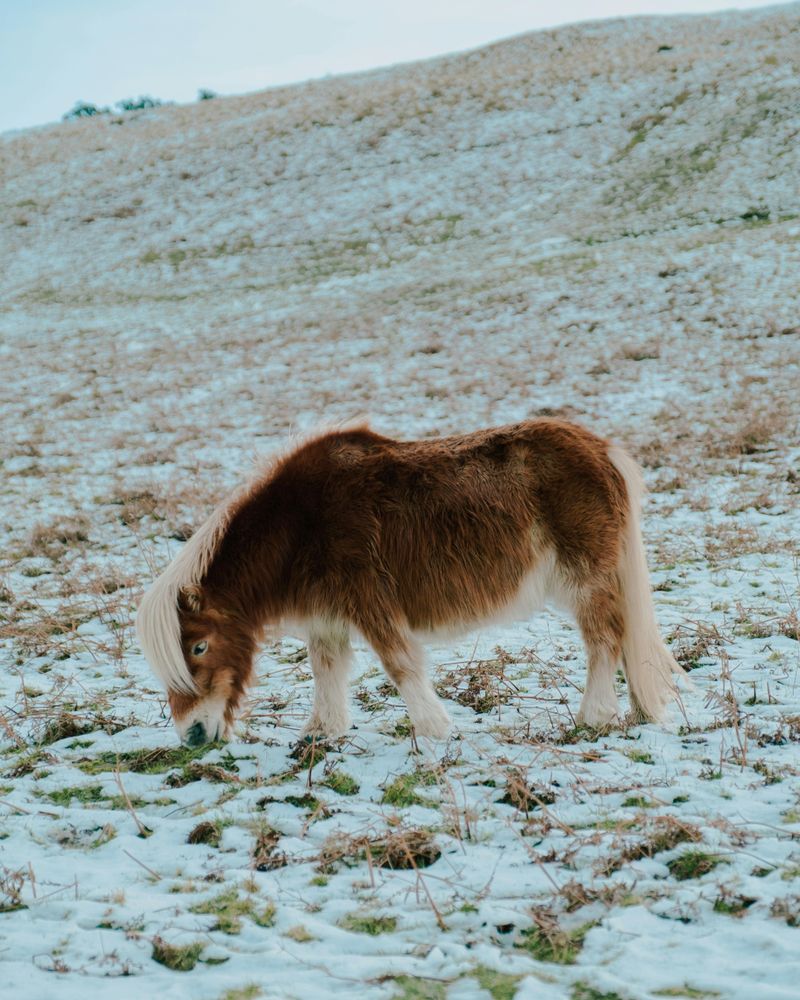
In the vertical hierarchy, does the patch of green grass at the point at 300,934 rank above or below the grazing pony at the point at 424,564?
below

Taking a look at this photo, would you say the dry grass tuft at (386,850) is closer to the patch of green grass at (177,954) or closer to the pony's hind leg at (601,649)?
the patch of green grass at (177,954)

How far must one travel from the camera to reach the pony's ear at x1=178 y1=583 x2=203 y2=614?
457 centimetres

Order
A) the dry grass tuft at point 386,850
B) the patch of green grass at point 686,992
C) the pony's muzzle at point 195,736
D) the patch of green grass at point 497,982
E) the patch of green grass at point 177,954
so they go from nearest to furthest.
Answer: the patch of green grass at point 686,992
the patch of green grass at point 497,982
the patch of green grass at point 177,954
the dry grass tuft at point 386,850
the pony's muzzle at point 195,736

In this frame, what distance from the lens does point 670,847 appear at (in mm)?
3184

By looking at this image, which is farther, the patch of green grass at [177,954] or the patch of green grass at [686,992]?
the patch of green grass at [177,954]

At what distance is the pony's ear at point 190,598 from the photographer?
4566mm

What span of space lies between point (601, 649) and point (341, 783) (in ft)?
5.15

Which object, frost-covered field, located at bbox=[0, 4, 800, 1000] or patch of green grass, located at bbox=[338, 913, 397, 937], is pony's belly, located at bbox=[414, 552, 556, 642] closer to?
frost-covered field, located at bbox=[0, 4, 800, 1000]

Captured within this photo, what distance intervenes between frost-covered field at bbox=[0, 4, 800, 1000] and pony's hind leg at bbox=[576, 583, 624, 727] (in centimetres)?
16

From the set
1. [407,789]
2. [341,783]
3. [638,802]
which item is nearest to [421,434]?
[341,783]

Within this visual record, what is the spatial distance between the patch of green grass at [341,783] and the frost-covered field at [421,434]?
0.02 meters

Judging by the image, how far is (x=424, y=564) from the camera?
15.7 ft

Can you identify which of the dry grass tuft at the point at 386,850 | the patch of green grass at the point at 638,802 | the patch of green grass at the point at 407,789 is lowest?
the patch of green grass at the point at 638,802

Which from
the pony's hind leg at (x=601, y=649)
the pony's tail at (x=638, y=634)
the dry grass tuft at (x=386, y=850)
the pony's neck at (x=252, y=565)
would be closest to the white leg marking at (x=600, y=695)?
the pony's hind leg at (x=601, y=649)
